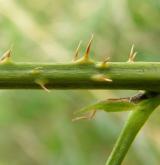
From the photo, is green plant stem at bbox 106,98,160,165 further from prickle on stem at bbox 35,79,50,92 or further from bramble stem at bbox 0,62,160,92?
prickle on stem at bbox 35,79,50,92

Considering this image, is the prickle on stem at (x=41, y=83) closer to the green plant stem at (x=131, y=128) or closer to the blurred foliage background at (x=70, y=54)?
the green plant stem at (x=131, y=128)

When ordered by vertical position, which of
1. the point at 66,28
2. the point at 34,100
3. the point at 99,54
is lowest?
the point at 34,100

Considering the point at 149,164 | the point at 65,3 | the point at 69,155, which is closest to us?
the point at 149,164

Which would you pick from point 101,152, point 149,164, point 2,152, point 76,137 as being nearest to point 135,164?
point 101,152

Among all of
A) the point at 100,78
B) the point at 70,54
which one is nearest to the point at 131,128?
the point at 100,78

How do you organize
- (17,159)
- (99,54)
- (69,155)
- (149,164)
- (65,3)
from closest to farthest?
(149,164) < (69,155) < (99,54) < (65,3) < (17,159)

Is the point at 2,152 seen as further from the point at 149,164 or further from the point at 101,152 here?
the point at 149,164

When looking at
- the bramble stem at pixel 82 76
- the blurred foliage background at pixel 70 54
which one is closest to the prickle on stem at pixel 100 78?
the bramble stem at pixel 82 76

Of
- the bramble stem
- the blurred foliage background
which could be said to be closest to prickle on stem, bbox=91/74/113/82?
the bramble stem
